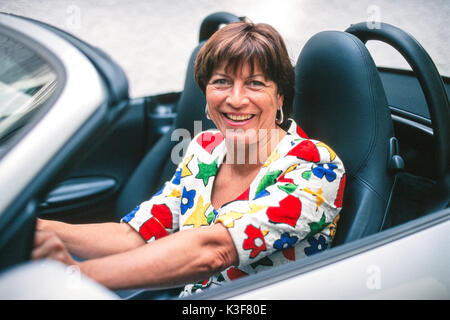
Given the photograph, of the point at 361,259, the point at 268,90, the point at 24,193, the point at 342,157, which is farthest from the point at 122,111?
the point at 342,157

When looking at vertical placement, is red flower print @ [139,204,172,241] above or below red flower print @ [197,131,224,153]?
below

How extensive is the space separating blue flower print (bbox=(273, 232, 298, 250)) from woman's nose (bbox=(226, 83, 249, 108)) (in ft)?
1.38

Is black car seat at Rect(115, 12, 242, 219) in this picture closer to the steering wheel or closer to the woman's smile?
the woman's smile

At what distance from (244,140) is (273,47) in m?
0.30

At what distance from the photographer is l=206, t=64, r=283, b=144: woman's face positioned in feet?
4.47

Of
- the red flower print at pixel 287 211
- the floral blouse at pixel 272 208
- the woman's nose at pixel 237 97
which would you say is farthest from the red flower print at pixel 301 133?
the red flower print at pixel 287 211

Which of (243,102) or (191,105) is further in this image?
(191,105)

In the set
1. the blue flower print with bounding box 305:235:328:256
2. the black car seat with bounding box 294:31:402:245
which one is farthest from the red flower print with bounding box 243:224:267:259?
the black car seat with bounding box 294:31:402:245

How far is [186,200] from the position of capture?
150cm

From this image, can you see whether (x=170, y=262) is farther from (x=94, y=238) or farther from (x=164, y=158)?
(x=164, y=158)

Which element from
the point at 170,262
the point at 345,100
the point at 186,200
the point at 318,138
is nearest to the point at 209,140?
the point at 186,200

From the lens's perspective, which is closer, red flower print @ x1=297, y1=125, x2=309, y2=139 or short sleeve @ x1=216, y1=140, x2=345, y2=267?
short sleeve @ x1=216, y1=140, x2=345, y2=267

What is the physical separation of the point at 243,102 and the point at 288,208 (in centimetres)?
37

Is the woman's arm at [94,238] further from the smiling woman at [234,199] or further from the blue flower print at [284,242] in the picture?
the blue flower print at [284,242]
